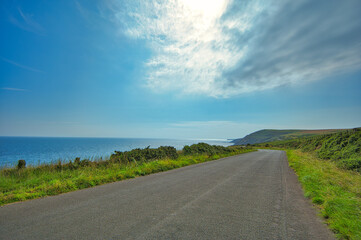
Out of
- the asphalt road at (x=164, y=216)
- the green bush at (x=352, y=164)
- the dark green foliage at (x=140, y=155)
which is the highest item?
the dark green foliage at (x=140, y=155)

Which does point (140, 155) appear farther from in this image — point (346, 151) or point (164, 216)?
point (346, 151)

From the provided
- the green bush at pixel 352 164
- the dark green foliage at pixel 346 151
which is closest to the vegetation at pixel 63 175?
the green bush at pixel 352 164

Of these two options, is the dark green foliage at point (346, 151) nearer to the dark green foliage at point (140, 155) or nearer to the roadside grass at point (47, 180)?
the roadside grass at point (47, 180)

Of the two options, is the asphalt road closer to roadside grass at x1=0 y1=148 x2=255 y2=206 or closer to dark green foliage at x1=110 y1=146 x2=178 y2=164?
roadside grass at x1=0 y1=148 x2=255 y2=206

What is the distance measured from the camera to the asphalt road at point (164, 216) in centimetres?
340

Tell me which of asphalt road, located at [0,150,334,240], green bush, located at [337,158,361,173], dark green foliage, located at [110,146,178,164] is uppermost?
dark green foliage, located at [110,146,178,164]

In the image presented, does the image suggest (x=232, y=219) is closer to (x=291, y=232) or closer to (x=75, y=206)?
(x=291, y=232)

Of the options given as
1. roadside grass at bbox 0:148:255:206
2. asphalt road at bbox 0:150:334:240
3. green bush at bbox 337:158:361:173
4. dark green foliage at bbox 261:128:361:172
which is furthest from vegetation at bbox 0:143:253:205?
dark green foliage at bbox 261:128:361:172

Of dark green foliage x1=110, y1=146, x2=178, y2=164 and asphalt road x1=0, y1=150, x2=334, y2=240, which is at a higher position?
dark green foliage x1=110, y1=146, x2=178, y2=164

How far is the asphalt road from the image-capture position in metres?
3.40

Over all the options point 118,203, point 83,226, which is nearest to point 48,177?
point 118,203

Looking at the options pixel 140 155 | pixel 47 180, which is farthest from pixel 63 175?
pixel 140 155

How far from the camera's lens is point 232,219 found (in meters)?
4.08

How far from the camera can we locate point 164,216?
4180 mm
